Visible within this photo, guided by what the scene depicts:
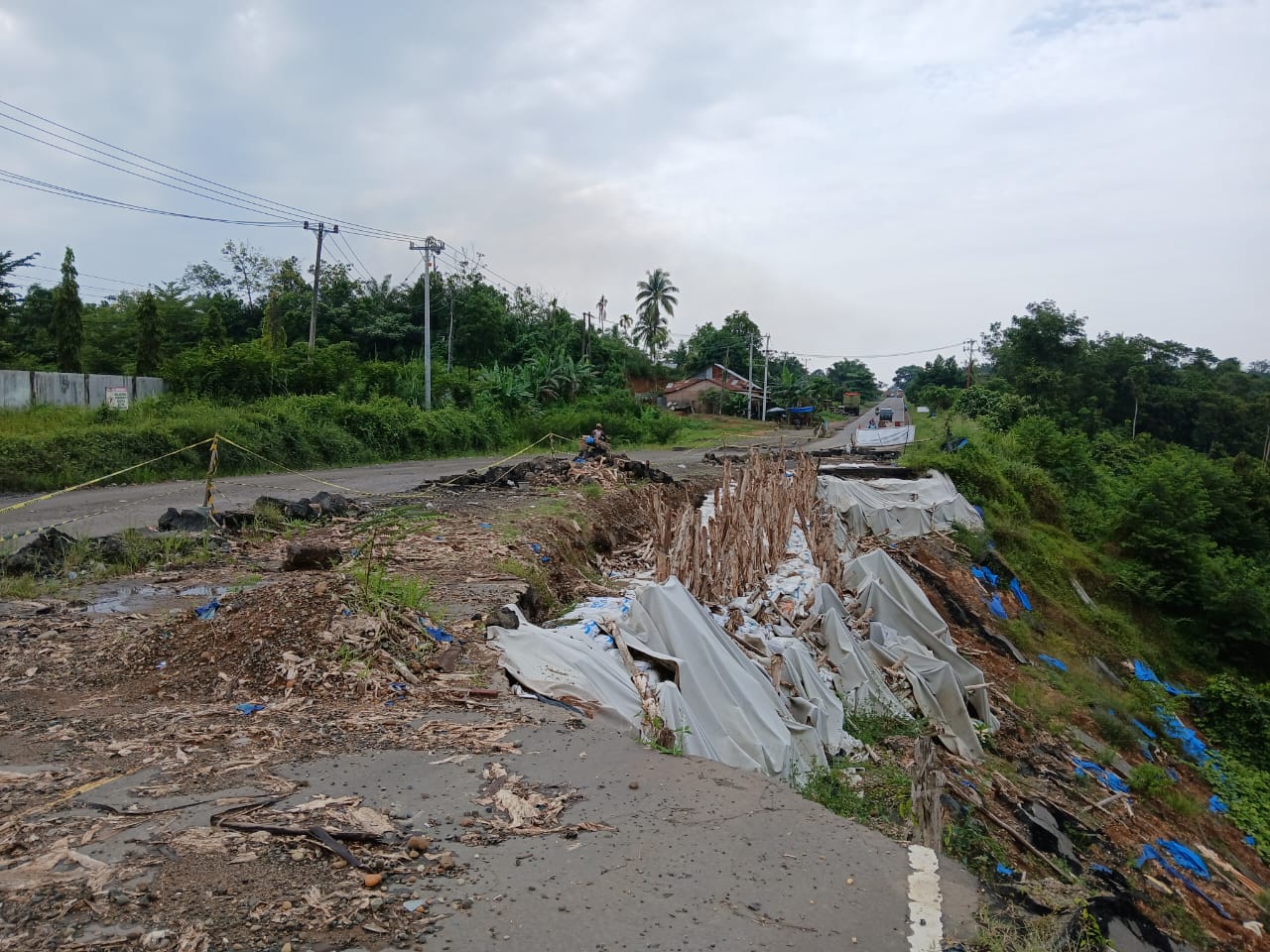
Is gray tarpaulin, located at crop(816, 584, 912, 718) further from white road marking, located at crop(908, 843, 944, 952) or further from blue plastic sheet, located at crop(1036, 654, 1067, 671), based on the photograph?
blue plastic sheet, located at crop(1036, 654, 1067, 671)

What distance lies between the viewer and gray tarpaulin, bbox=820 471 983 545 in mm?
17609

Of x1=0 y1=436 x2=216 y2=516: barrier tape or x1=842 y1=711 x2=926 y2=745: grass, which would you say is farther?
x1=0 y1=436 x2=216 y2=516: barrier tape

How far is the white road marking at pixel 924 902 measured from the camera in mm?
2959

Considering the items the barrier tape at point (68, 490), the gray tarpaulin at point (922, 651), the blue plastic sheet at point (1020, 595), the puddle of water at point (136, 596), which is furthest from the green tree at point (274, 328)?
the blue plastic sheet at point (1020, 595)

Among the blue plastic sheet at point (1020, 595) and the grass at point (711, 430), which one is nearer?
the blue plastic sheet at point (1020, 595)

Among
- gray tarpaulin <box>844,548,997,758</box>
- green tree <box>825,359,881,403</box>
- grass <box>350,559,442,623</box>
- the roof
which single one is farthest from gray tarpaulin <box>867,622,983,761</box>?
green tree <box>825,359,881,403</box>

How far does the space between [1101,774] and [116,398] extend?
20.4 metres

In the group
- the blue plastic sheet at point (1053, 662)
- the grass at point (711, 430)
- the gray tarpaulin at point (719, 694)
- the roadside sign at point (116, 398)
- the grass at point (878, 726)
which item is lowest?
the blue plastic sheet at point (1053, 662)

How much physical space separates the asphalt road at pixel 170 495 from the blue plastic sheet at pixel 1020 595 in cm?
851

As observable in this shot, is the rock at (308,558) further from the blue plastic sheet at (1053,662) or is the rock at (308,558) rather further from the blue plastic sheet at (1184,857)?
the blue plastic sheet at (1053,662)

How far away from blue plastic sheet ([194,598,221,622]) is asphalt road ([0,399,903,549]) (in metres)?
4.35

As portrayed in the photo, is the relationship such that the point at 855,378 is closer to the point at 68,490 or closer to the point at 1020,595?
the point at 1020,595

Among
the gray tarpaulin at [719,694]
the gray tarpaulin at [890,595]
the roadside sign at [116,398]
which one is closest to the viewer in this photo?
the gray tarpaulin at [719,694]

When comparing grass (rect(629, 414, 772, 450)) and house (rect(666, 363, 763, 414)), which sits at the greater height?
house (rect(666, 363, 763, 414))
